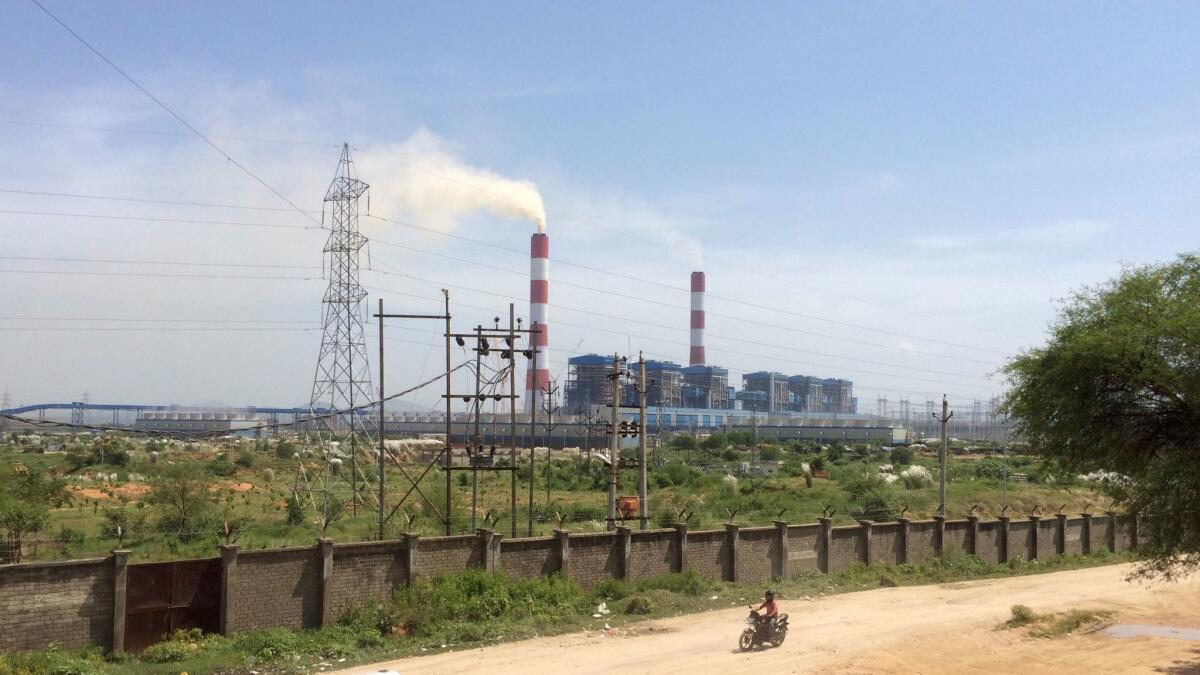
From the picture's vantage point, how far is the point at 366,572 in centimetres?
2427

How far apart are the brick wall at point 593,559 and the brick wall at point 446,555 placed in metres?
3.19

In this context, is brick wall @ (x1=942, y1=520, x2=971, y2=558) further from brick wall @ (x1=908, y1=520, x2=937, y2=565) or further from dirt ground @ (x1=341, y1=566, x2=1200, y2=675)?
dirt ground @ (x1=341, y1=566, x2=1200, y2=675)

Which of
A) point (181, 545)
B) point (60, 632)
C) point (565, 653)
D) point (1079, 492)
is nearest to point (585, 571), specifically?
point (565, 653)

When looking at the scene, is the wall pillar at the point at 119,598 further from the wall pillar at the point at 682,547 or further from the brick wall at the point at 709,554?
the brick wall at the point at 709,554

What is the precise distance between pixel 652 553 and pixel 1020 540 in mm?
21163

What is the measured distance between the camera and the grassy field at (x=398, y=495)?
37188 millimetres

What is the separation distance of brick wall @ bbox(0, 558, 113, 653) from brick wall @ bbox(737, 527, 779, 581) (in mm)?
19129

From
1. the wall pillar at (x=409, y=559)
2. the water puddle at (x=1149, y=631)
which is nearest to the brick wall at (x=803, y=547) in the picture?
the water puddle at (x=1149, y=631)

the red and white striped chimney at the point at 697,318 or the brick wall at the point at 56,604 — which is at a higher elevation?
the red and white striped chimney at the point at 697,318

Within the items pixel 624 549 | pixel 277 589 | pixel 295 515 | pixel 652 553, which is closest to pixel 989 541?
pixel 652 553

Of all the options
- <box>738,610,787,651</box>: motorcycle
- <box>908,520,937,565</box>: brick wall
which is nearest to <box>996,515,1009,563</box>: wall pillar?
<box>908,520,937,565</box>: brick wall

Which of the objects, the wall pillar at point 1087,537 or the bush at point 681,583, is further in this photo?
the wall pillar at point 1087,537

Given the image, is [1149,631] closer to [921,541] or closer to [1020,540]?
[921,541]

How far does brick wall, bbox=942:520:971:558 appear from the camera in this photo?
130ft
